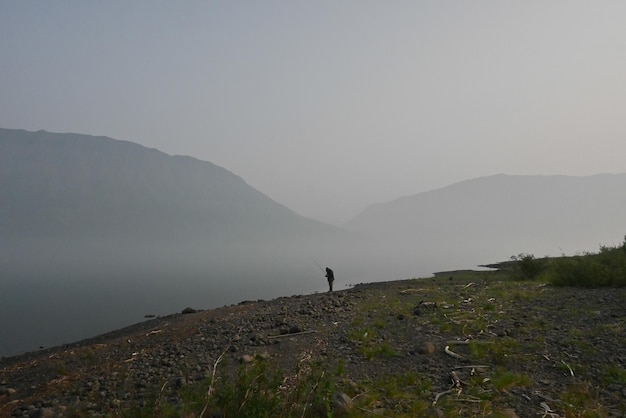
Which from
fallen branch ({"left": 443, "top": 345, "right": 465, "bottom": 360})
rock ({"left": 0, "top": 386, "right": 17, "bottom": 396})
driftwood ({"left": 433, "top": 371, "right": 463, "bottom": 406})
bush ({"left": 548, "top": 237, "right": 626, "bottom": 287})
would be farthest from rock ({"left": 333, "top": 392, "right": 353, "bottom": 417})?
bush ({"left": 548, "top": 237, "right": 626, "bottom": 287})

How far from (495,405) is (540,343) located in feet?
11.8

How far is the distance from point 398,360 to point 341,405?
10.4ft

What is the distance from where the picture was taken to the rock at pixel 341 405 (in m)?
5.38

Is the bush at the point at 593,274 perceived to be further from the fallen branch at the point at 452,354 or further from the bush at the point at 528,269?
the fallen branch at the point at 452,354

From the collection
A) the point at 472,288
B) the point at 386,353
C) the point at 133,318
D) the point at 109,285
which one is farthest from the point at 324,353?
the point at 109,285

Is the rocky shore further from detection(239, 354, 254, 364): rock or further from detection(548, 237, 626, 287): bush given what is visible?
detection(548, 237, 626, 287): bush

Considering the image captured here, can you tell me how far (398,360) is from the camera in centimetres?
827

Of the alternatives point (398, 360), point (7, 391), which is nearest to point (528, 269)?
point (398, 360)

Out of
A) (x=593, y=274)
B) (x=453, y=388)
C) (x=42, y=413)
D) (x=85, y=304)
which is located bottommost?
(x=453, y=388)

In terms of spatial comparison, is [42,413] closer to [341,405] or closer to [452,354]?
[341,405]

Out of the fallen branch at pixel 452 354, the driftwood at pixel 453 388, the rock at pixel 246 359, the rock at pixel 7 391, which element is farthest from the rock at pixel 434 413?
the rock at pixel 7 391

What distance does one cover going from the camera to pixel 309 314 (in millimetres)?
13688

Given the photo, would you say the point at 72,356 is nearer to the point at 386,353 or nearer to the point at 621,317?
the point at 386,353

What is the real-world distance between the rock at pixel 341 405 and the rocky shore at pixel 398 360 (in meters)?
0.09
